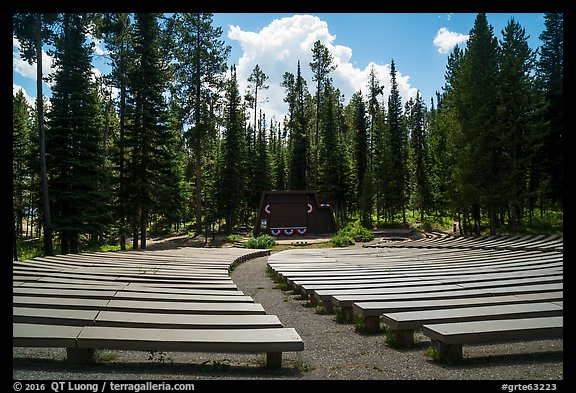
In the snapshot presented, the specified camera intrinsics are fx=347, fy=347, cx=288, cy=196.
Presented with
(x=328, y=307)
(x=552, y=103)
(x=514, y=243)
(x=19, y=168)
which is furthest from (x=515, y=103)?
(x=19, y=168)

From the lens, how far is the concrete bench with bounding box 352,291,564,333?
4340 mm

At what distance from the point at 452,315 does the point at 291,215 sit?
28.5 meters

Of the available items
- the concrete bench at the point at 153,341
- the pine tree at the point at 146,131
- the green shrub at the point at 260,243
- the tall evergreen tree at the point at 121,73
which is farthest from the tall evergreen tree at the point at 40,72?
the concrete bench at the point at 153,341

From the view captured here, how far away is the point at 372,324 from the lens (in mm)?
4543

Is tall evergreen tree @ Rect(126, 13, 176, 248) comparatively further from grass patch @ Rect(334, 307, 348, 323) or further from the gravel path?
the gravel path

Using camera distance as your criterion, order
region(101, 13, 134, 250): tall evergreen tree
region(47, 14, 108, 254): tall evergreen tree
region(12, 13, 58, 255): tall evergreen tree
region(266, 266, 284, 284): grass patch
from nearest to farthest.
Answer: region(266, 266, 284, 284): grass patch
region(12, 13, 58, 255): tall evergreen tree
region(47, 14, 108, 254): tall evergreen tree
region(101, 13, 134, 250): tall evergreen tree

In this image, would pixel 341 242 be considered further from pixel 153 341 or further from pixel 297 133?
pixel 297 133

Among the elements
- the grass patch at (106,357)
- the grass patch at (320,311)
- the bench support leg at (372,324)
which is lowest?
the grass patch at (320,311)

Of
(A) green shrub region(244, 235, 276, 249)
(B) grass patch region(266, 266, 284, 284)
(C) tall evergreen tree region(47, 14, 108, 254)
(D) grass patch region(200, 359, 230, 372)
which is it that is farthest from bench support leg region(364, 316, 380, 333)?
(C) tall evergreen tree region(47, 14, 108, 254)

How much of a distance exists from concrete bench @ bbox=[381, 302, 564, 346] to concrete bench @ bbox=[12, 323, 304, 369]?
4.40 feet

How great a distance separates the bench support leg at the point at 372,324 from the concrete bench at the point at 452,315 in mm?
436

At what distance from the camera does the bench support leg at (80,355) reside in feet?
10.2

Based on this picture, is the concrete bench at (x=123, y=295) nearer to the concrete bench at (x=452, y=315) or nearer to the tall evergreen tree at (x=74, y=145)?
the concrete bench at (x=452, y=315)
